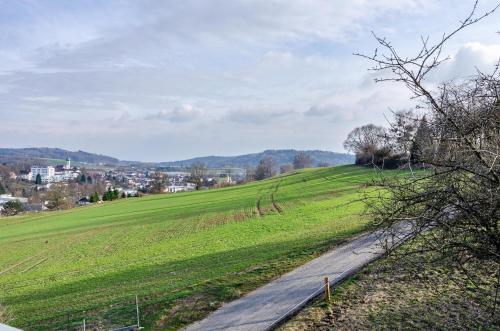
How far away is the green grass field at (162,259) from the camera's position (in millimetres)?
16797

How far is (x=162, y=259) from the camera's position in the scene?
2961 centimetres

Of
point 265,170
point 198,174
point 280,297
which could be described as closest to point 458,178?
point 280,297

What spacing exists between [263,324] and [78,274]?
19367 millimetres

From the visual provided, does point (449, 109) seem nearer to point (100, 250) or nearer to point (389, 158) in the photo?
point (389, 158)

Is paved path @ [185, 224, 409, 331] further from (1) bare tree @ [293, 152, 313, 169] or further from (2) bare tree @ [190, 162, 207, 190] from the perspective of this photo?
(1) bare tree @ [293, 152, 313, 169]

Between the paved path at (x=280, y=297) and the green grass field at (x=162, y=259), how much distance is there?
2.42ft

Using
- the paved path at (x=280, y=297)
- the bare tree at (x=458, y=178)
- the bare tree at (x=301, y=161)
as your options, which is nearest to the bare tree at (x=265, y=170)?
the bare tree at (x=301, y=161)

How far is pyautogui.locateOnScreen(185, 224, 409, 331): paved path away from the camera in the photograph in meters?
13.1

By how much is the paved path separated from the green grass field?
0.74m

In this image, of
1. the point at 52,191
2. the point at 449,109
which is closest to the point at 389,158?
the point at 449,109

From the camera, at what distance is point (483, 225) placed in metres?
4.50

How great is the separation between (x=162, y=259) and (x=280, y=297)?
53.1 ft

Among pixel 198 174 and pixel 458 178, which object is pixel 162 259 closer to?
pixel 458 178

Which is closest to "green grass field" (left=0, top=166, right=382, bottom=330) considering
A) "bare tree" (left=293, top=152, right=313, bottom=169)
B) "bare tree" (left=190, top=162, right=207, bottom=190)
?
"bare tree" (left=190, top=162, right=207, bottom=190)
